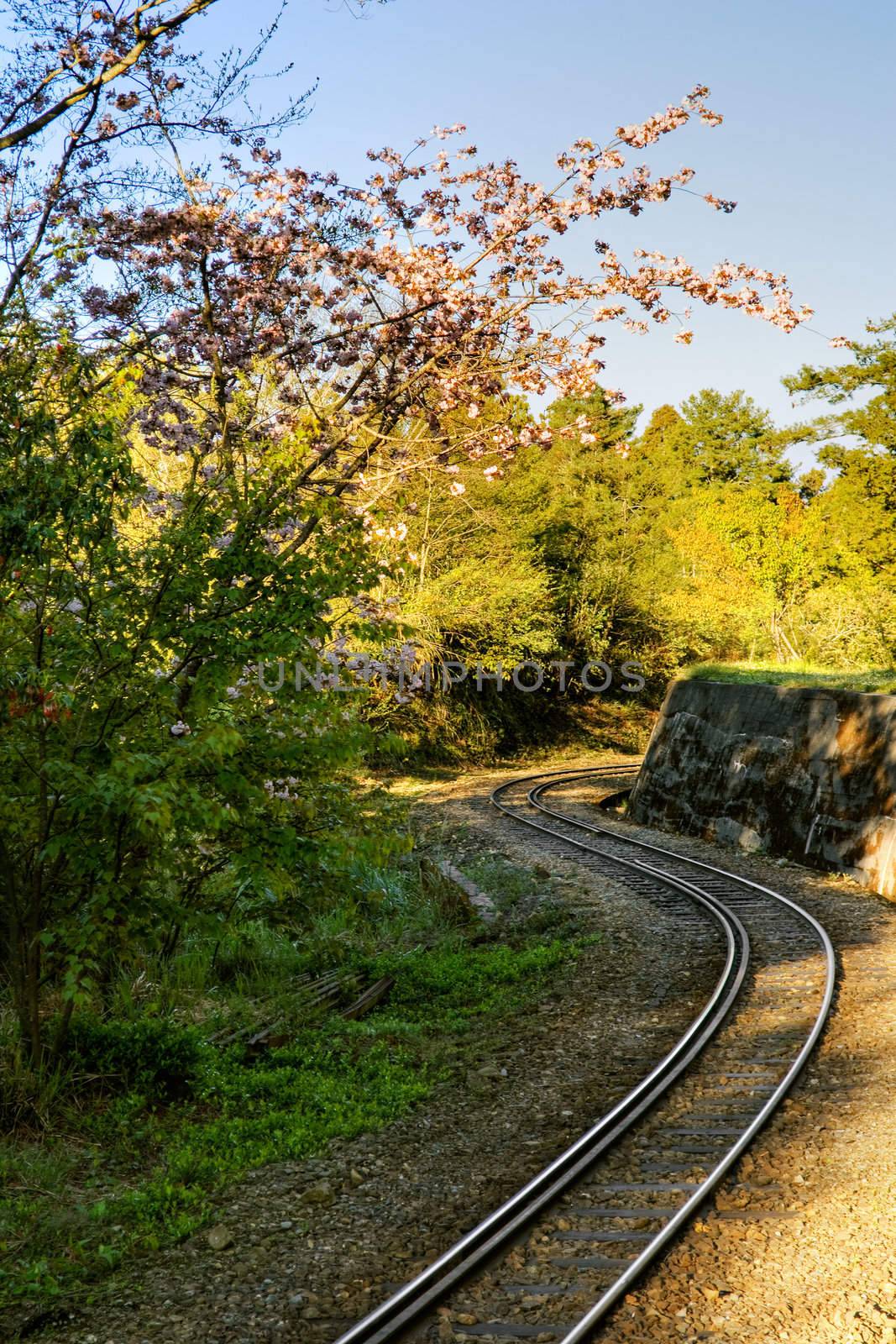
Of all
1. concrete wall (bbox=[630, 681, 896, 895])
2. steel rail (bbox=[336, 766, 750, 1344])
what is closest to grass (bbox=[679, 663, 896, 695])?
concrete wall (bbox=[630, 681, 896, 895])

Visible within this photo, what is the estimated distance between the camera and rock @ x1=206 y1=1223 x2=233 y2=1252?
5.86m

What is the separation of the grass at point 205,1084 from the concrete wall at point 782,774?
21.0 ft

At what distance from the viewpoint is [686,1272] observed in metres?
5.57

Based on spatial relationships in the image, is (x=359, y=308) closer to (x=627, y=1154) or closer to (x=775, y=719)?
(x=627, y=1154)

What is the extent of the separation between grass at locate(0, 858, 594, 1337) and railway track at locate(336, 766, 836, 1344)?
164 centimetres

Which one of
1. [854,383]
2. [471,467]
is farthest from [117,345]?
[854,383]

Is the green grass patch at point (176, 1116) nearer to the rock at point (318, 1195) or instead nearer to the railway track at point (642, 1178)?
the rock at point (318, 1195)

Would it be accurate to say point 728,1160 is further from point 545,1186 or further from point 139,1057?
point 139,1057

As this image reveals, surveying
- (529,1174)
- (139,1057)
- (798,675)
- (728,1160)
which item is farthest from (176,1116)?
(798,675)

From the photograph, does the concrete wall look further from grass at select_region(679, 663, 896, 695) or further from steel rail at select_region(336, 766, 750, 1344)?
steel rail at select_region(336, 766, 750, 1344)

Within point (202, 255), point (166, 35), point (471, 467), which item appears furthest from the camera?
point (471, 467)

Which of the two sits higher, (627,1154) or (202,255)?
(202,255)

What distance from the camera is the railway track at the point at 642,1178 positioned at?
5195 mm

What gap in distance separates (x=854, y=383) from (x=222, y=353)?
96.4 ft
